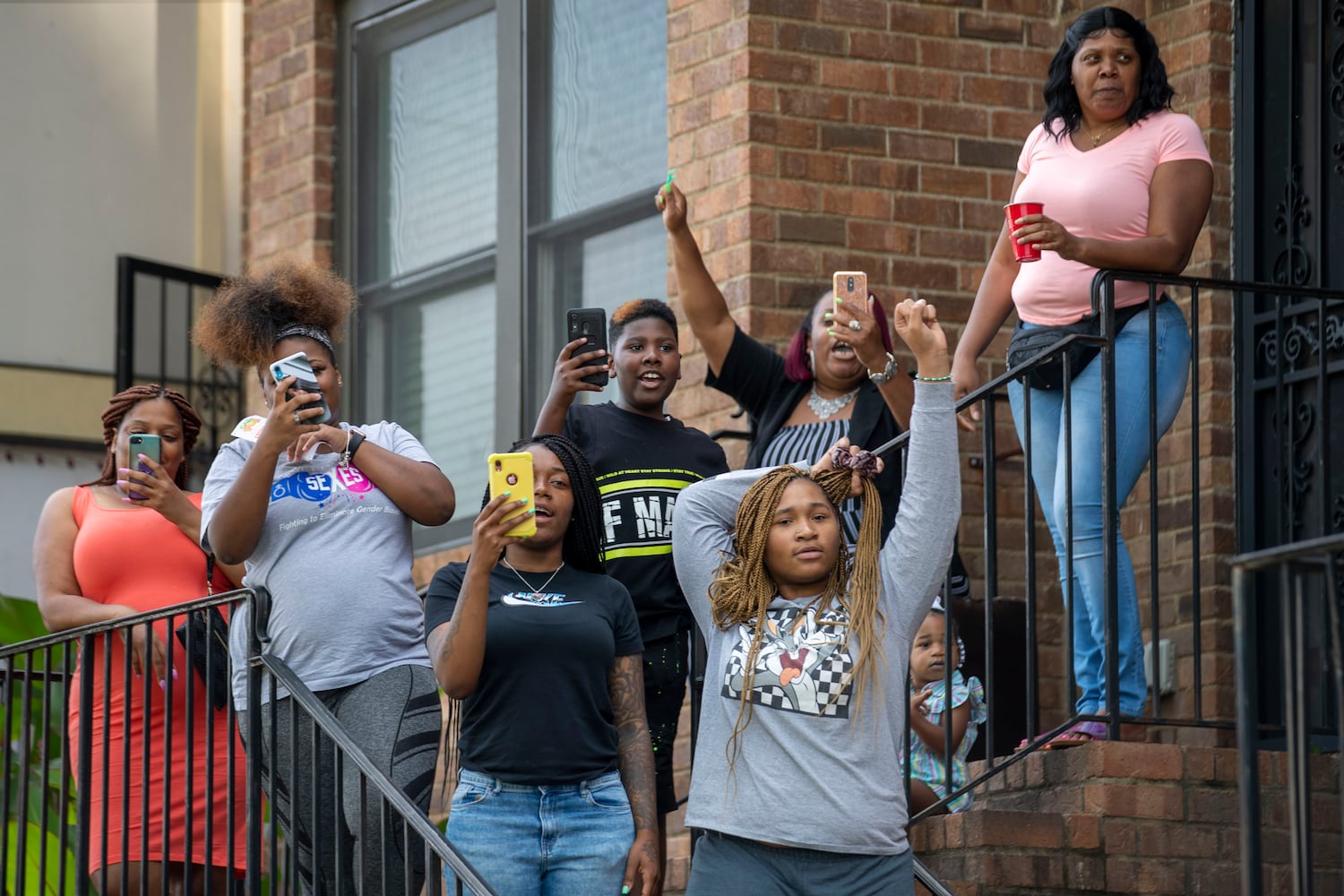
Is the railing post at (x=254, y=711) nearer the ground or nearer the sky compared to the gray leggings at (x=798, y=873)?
nearer the sky

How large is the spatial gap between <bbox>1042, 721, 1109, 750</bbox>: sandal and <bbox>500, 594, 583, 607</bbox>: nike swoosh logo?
1555 millimetres

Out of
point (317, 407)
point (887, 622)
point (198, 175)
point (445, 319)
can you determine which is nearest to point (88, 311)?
point (198, 175)

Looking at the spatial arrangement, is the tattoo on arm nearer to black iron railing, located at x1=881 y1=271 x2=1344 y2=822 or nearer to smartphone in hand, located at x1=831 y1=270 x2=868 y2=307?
smartphone in hand, located at x1=831 y1=270 x2=868 y2=307

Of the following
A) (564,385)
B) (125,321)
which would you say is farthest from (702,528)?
(125,321)

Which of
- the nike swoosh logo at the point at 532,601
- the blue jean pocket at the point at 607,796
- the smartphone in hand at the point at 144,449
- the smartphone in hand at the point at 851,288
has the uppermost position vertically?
the smartphone in hand at the point at 851,288

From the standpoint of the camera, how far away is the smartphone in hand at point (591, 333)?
5.89 meters

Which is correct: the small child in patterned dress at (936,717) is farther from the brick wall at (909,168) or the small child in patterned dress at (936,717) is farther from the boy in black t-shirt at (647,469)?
the boy in black t-shirt at (647,469)

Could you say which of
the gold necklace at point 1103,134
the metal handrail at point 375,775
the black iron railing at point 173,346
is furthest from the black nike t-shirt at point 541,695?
the black iron railing at point 173,346

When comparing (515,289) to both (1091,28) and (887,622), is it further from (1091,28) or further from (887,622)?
(887,622)

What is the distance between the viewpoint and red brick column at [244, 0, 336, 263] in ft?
32.7

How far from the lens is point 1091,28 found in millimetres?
6309

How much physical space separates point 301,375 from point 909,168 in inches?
135

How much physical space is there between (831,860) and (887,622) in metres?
0.58

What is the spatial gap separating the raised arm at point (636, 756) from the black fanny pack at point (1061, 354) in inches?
63.7
